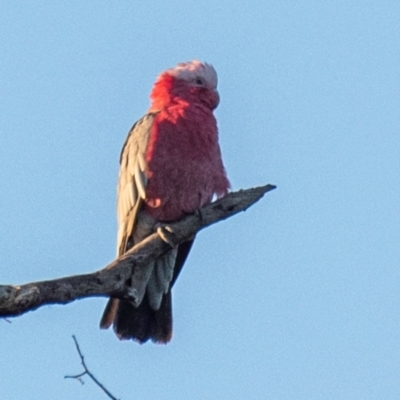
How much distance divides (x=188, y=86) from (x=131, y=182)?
56.6 inches

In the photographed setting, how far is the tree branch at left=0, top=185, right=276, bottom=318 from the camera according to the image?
665 centimetres

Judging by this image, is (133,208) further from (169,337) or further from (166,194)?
(169,337)

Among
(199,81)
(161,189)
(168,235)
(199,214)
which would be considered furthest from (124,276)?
(199,81)

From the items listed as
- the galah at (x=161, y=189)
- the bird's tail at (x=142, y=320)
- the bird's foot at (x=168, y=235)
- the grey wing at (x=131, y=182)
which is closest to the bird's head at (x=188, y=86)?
the galah at (x=161, y=189)

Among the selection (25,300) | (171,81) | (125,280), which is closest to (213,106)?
(171,81)

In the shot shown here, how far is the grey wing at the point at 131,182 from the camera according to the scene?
10094 millimetres

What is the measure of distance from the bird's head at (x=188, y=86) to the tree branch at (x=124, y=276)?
66.6 inches

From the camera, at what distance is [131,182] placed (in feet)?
33.7

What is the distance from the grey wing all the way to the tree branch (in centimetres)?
57

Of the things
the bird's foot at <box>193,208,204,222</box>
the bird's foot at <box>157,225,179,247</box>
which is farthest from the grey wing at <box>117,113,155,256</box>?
the bird's foot at <box>157,225,179,247</box>

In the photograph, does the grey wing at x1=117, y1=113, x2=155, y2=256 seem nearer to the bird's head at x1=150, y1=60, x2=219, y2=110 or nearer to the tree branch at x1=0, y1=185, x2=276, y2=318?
the bird's head at x1=150, y1=60, x2=219, y2=110

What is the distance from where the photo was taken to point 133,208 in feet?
33.2

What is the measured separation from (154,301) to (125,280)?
244cm

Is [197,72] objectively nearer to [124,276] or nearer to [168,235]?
[168,235]
